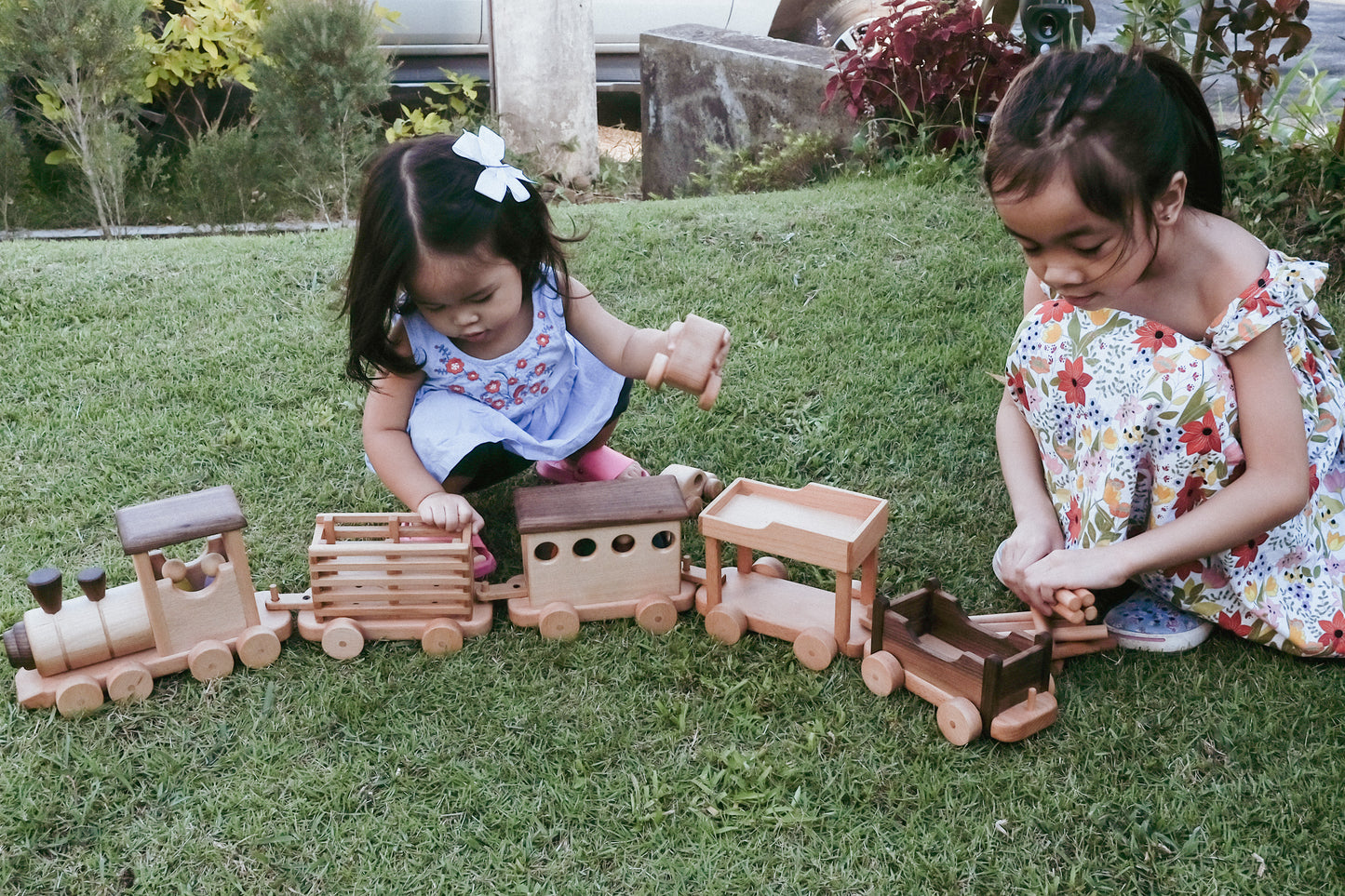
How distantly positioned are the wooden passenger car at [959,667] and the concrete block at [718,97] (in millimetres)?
3556

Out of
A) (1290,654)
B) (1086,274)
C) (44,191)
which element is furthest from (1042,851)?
(44,191)

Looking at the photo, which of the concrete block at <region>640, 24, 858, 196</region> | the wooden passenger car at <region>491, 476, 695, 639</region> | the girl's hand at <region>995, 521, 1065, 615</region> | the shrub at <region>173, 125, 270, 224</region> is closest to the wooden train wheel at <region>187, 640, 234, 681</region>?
the wooden passenger car at <region>491, 476, 695, 639</region>

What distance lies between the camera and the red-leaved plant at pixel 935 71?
180 inches

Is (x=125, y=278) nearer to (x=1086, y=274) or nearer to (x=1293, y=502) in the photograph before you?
(x=1086, y=274)

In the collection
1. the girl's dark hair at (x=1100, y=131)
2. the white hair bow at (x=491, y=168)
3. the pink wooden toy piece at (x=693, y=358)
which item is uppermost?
A: the girl's dark hair at (x=1100, y=131)

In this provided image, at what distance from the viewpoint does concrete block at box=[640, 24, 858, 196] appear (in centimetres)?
548

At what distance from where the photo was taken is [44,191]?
6.29 m

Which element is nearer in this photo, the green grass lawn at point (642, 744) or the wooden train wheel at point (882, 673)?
the green grass lawn at point (642, 744)

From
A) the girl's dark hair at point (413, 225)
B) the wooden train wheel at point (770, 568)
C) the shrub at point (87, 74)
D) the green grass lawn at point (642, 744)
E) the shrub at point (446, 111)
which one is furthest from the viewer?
the shrub at point (446, 111)

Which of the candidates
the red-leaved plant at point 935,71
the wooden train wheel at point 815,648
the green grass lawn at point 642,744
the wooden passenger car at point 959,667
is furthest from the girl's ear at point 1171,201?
the red-leaved plant at point 935,71

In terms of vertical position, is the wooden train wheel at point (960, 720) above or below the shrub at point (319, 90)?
below

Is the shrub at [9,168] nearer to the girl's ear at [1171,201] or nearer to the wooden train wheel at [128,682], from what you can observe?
the wooden train wheel at [128,682]

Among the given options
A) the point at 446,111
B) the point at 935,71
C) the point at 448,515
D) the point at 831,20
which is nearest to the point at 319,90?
the point at 446,111

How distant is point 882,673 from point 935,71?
340 cm
